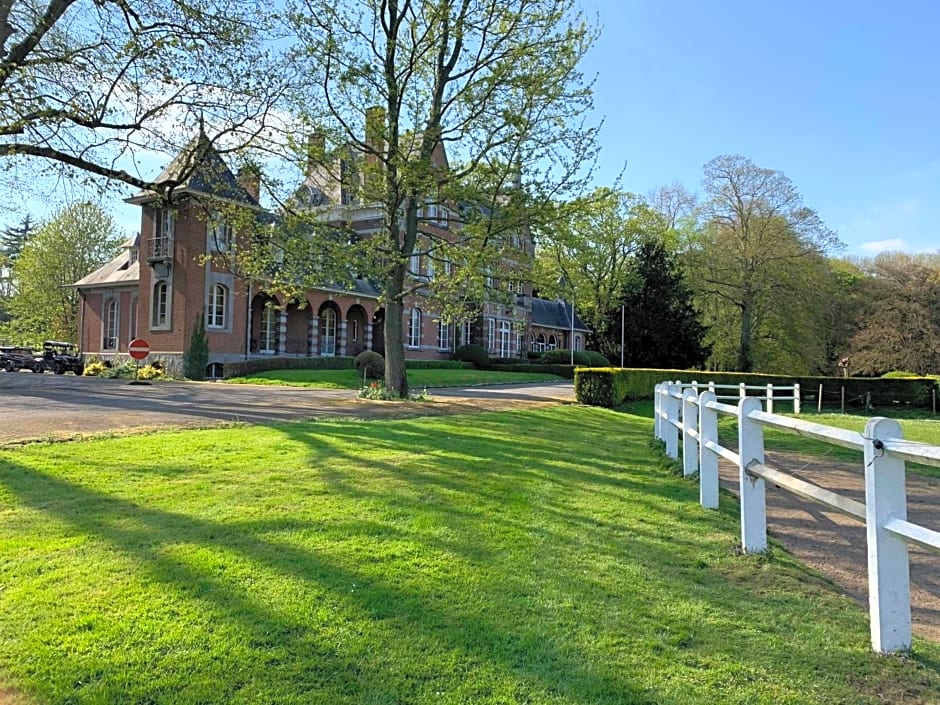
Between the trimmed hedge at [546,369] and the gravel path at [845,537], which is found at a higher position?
the trimmed hedge at [546,369]

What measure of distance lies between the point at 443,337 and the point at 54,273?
29840 mm

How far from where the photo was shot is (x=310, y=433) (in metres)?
9.63

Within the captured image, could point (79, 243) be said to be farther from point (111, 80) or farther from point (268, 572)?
point (268, 572)

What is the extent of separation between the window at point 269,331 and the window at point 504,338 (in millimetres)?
19918

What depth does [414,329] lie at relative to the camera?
140 ft

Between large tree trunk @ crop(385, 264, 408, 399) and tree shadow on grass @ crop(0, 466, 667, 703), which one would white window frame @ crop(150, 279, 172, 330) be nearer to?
large tree trunk @ crop(385, 264, 408, 399)

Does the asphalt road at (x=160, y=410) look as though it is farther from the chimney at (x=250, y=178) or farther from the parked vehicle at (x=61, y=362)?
the parked vehicle at (x=61, y=362)

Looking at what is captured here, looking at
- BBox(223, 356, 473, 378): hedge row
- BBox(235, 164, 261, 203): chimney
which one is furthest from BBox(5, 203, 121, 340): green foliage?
BBox(235, 164, 261, 203): chimney

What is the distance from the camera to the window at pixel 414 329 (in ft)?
140

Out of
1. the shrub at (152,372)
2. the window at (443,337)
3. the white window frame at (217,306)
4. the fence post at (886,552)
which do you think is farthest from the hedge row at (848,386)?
the fence post at (886,552)

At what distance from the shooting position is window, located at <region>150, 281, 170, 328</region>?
3158 centimetres

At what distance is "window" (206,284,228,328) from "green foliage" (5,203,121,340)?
22565mm

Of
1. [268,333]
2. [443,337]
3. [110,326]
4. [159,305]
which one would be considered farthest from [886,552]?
[443,337]

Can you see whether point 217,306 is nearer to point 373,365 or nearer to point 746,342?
point 373,365
